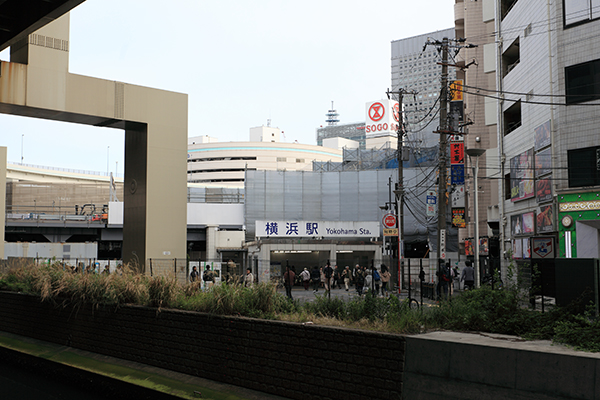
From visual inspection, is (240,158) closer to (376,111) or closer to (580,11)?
(376,111)

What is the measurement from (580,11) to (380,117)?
111966mm

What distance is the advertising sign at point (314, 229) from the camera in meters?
46.8

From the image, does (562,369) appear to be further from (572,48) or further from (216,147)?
(216,147)

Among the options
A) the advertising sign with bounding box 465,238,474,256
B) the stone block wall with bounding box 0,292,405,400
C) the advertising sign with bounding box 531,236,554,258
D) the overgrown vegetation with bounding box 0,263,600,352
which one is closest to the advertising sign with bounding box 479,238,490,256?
the advertising sign with bounding box 465,238,474,256

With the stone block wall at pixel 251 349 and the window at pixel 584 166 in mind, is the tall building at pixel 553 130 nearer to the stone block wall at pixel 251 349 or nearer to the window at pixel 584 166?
the window at pixel 584 166

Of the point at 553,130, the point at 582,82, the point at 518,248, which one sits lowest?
the point at 518,248

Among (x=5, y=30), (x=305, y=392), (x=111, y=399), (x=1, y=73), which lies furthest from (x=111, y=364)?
(x=1, y=73)

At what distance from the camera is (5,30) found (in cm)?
1638

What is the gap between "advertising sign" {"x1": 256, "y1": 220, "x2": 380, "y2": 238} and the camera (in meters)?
46.8

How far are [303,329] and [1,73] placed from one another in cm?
1615

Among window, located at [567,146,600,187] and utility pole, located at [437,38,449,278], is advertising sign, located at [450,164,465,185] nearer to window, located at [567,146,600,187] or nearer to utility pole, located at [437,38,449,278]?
Answer: utility pole, located at [437,38,449,278]

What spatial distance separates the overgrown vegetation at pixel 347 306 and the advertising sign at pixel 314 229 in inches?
1275

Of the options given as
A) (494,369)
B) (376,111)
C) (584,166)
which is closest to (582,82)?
(584,166)

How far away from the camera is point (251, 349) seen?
9.27 m
